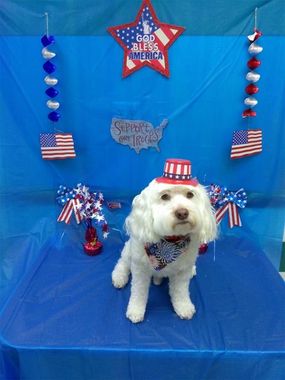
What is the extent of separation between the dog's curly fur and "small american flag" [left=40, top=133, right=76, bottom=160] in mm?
661

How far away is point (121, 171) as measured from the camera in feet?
5.95

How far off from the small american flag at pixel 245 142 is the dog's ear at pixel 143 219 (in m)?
0.75

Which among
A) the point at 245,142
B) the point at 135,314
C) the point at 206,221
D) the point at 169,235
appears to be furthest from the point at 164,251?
the point at 245,142

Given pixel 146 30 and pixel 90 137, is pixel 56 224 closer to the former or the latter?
pixel 90 137

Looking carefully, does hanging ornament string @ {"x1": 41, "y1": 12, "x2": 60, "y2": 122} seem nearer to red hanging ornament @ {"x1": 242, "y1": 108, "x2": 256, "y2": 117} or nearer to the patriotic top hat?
the patriotic top hat

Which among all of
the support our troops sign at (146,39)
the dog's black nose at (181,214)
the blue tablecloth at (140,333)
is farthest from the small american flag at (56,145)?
the dog's black nose at (181,214)

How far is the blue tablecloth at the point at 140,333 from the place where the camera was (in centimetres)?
118

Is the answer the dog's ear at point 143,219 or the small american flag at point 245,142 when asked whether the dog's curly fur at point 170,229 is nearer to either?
the dog's ear at point 143,219

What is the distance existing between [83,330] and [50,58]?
128 centimetres

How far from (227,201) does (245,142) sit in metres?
0.35

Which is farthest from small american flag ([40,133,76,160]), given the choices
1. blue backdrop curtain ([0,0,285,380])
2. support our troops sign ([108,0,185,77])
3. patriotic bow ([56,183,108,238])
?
support our troops sign ([108,0,185,77])

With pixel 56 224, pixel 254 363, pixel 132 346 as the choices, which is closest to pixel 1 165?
pixel 56 224

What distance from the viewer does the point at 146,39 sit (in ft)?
5.22

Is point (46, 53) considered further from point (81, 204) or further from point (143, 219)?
point (143, 219)
